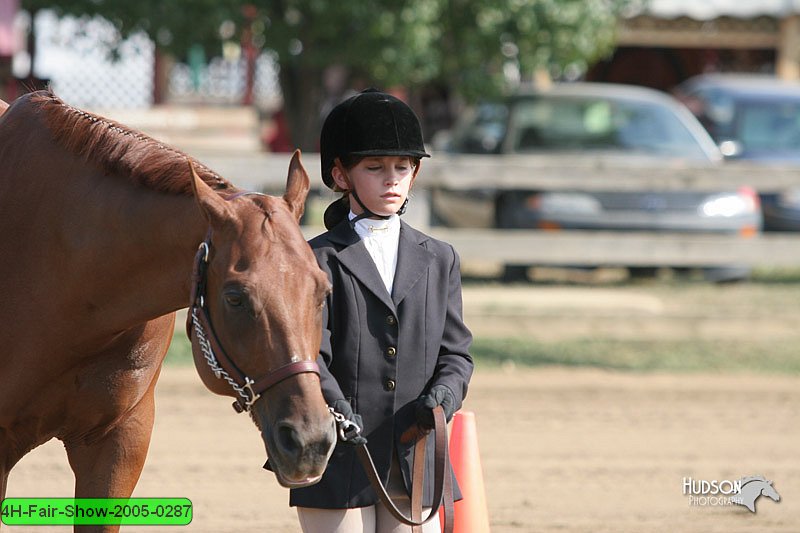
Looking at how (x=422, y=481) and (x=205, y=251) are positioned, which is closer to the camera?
(x=205, y=251)

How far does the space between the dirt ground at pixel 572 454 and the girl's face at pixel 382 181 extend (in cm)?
218

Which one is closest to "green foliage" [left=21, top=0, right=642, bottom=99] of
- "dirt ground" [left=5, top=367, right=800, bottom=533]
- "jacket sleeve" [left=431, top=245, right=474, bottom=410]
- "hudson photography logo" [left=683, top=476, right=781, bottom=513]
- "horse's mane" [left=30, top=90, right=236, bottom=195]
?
"dirt ground" [left=5, top=367, right=800, bottom=533]

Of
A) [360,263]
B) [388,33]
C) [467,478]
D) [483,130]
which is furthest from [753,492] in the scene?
[483,130]

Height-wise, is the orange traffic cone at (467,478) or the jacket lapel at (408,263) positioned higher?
the jacket lapel at (408,263)

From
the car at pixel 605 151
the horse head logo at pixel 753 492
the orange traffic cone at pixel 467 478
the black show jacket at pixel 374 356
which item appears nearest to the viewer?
the black show jacket at pixel 374 356

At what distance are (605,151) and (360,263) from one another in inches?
347

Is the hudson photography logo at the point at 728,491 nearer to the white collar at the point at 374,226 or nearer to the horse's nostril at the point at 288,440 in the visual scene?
the white collar at the point at 374,226

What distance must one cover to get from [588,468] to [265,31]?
5545mm

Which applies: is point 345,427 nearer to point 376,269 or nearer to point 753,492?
point 376,269

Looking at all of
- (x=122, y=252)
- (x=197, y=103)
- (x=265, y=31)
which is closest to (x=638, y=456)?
(x=122, y=252)

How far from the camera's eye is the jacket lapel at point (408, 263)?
3.19m

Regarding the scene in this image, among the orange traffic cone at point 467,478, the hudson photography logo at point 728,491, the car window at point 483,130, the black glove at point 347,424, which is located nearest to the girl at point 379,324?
the black glove at point 347,424

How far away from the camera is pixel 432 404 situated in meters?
3.05

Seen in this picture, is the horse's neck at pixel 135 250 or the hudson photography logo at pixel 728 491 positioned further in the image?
the hudson photography logo at pixel 728 491
